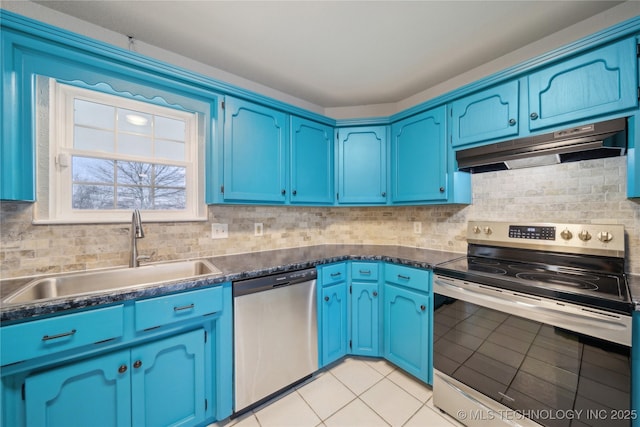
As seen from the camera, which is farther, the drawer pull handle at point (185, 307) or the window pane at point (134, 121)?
the window pane at point (134, 121)

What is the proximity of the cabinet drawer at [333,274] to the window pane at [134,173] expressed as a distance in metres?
1.41

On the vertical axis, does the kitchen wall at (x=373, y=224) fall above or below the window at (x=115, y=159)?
below

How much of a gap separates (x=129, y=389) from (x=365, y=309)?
1524 mm

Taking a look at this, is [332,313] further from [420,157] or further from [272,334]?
[420,157]

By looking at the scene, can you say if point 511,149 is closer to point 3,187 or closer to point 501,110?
point 501,110

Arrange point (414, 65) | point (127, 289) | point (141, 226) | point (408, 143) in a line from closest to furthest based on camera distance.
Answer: point (127, 289)
point (141, 226)
point (414, 65)
point (408, 143)

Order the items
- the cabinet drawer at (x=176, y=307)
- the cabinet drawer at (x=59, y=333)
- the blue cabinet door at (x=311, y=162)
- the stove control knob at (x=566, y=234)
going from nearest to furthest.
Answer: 1. the cabinet drawer at (x=59, y=333)
2. the cabinet drawer at (x=176, y=307)
3. the stove control knob at (x=566, y=234)
4. the blue cabinet door at (x=311, y=162)

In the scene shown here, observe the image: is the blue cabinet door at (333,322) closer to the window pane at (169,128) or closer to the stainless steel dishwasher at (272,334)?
the stainless steel dishwasher at (272,334)

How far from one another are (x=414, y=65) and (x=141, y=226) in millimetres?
2263

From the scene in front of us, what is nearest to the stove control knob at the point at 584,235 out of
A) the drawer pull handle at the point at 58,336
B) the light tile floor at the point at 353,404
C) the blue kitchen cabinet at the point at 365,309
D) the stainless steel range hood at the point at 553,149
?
the stainless steel range hood at the point at 553,149

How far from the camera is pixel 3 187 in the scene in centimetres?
106

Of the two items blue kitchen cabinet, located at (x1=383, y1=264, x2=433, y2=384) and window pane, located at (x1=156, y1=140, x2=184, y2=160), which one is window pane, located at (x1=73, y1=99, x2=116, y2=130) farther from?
blue kitchen cabinet, located at (x1=383, y1=264, x2=433, y2=384)

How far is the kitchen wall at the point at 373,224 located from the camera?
128 centimetres

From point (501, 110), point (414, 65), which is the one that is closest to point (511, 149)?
point (501, 110)
